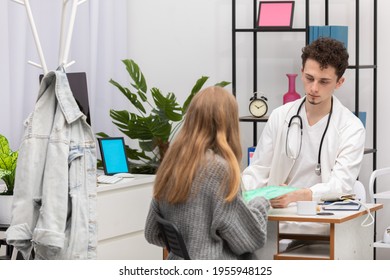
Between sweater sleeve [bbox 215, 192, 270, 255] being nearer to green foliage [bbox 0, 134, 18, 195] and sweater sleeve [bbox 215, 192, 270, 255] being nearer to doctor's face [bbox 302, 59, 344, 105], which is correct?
doctor's face [bbox 302, 59, 344, 105]

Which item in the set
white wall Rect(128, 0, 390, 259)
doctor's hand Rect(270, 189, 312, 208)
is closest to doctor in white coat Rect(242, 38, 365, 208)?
doctor's hand Rect(270, 189, 312, 208)

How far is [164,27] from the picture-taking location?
6.02 meters

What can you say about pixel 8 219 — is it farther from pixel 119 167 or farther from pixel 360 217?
pixel 360 217

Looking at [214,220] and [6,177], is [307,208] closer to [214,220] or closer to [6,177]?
[214,220]

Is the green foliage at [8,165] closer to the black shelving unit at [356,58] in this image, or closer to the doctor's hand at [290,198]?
the doctor's hand at [290,198]

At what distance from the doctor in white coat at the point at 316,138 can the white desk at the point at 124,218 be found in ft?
3.08

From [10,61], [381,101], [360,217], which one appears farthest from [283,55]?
[360,217]

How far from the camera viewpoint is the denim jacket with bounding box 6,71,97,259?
3.22 m

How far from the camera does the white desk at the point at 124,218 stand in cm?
453

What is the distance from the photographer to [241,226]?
2.98 metres

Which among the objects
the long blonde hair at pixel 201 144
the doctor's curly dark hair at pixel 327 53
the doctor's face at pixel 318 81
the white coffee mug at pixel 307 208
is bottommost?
the white coffee mug at pixel 307 208

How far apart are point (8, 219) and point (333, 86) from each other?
64.3 inches

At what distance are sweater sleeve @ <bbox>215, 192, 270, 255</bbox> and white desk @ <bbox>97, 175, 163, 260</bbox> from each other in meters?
1.56

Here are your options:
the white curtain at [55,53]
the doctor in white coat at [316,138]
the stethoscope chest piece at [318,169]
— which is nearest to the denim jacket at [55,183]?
the doctor in white coat at [316,138]
